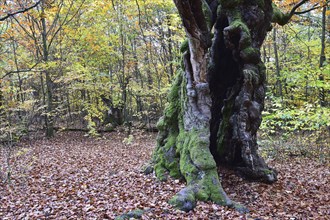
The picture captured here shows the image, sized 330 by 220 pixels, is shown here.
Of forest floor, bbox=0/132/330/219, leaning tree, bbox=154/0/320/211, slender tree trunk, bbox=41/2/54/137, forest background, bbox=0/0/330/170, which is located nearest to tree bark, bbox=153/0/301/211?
leaning tree, bbox=154/0/320/211

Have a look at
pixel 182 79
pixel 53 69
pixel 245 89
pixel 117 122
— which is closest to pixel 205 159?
pixel 245 89

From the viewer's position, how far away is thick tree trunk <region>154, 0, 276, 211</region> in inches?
257

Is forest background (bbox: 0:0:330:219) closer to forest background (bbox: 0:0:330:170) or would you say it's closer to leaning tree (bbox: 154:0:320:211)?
forest background (bbox: 0:0:330:170)

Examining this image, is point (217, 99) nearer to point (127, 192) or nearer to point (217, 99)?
point (217, 99)

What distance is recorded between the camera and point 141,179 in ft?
25.1

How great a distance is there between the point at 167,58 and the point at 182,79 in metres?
14.2

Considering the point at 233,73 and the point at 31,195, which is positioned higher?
the point at 233,73

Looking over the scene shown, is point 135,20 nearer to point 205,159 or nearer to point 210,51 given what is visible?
point 210,51

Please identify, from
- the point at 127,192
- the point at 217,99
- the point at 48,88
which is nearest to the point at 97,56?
the point at 48,88

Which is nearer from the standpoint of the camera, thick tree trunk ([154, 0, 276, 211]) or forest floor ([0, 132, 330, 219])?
forest floor ([0, 132, 330, 219])

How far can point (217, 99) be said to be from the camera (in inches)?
333

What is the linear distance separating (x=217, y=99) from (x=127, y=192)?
3.96 metres

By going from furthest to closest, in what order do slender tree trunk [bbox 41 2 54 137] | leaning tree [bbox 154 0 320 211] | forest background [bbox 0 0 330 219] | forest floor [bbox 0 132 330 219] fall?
slender tree trunk [bbox 41 2 54 137]
leaning tree [bbox 154 0 320 211]
forest background [bbox 0 0 330 219]
forest floor [bbox 0 132 330 219]

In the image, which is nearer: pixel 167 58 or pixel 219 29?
pixel 219 29
